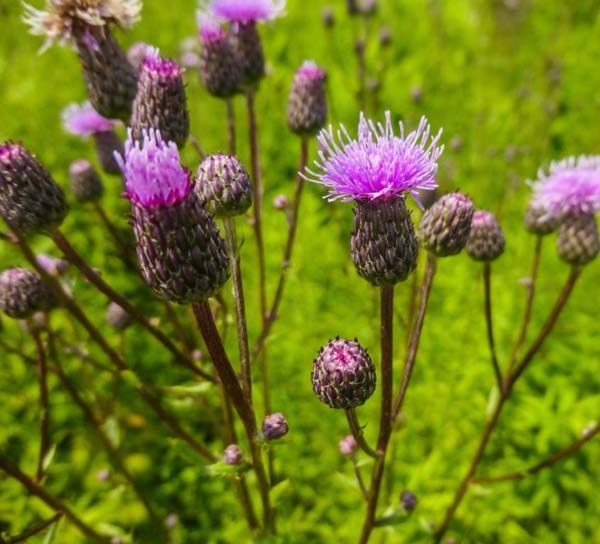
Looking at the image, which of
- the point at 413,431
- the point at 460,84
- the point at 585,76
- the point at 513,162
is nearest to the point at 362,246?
the point at 413,431

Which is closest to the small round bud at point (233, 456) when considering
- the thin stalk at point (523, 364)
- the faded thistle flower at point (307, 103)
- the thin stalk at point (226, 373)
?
the thin stalk at point (226, 373)

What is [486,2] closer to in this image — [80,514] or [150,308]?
[150,308]

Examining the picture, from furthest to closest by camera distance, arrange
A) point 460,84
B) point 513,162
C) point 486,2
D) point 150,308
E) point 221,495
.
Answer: point 486,2
point 460,84
point 513,162
point 150,308
point 221,495

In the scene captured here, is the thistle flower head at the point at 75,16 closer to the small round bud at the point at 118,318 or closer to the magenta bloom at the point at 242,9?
the magenta bloom at the point at 242,9

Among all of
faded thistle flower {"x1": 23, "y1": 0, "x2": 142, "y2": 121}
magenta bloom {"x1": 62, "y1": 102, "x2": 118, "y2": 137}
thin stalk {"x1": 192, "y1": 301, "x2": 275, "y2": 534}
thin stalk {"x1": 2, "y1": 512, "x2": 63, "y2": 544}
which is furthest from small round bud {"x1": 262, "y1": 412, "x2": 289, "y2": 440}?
magenta bloom {"x1": 62, "y1": 102, "x2": 118, "y2": 137}

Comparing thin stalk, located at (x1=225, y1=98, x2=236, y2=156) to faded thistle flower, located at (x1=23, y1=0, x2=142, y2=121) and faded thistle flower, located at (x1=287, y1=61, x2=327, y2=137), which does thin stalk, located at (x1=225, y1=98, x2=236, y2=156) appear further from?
faded thistle flower, located at (x1=23, y1=0, x2=142, y2=121)

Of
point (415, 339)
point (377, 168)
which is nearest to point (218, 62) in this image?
point (377, 168)

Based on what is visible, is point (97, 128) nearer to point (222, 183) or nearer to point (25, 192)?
point (25, 192)
